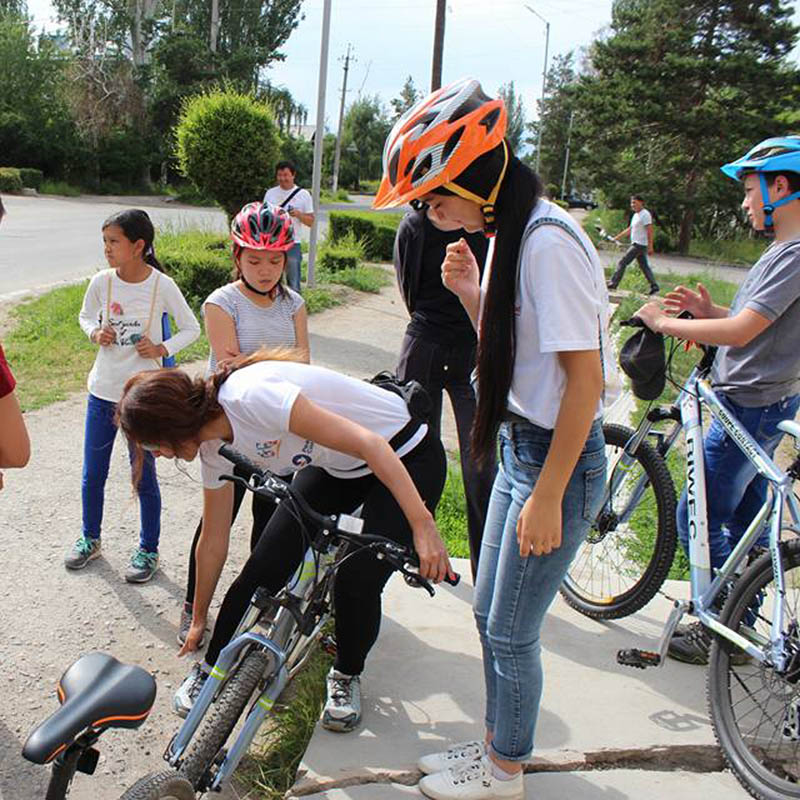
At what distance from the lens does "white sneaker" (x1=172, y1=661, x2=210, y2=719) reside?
9.86 feet

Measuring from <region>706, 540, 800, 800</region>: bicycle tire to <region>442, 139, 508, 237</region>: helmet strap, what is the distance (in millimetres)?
1436

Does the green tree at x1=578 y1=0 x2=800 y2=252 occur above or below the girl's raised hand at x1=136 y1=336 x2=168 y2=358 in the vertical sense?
above

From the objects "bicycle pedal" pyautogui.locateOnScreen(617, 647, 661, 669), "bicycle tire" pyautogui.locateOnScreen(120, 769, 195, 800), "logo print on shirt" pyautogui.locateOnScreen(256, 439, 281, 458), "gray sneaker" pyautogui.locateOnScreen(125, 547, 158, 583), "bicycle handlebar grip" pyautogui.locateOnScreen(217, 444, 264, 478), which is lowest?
"gray sneaker" pyautogui.locateOnScreen(125, 547, 158, 583)

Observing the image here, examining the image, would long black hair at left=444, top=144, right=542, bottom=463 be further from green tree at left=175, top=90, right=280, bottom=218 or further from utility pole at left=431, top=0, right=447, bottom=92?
utility pole at left=431, top=0, right=447, bottom=92

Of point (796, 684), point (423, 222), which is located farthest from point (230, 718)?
point (423, 222)

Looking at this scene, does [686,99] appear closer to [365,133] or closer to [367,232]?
[367,232]

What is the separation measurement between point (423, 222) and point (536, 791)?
2.41 metres

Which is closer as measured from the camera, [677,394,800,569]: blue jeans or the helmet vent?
the helmet vent

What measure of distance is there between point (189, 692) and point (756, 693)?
196 cm

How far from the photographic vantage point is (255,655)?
238 centimetres

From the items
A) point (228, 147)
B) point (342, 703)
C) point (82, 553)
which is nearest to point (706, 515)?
point (342, 703)

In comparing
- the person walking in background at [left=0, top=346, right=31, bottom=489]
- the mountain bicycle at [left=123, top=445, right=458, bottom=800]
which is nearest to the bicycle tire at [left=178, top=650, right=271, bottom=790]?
the mountain bicycle at [left=123, top=445, right=458, bottom=800]

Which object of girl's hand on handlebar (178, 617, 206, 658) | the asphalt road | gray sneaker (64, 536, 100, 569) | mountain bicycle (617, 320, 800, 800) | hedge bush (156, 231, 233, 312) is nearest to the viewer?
mountain bicycle (617, 320, 800, 800)

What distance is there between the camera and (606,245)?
29.9 meters
